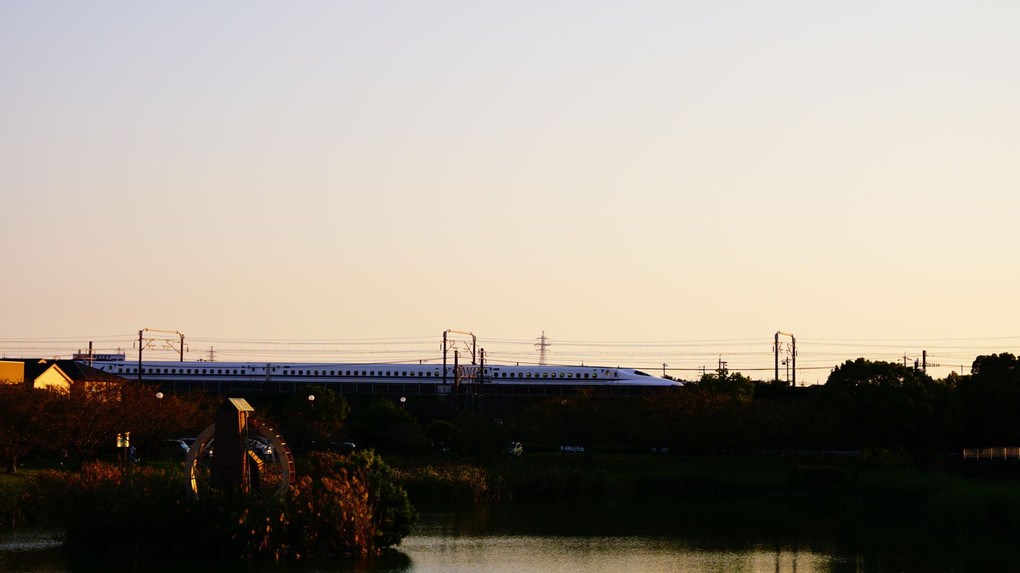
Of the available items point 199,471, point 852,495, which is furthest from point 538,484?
point 199,471

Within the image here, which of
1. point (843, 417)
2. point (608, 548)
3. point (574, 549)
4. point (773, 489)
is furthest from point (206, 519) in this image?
point (843, 417)

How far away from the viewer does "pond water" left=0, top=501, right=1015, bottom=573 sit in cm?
3086

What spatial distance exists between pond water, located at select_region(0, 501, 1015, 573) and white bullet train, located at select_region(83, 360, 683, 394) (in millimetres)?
60994

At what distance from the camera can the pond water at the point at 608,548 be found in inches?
1215

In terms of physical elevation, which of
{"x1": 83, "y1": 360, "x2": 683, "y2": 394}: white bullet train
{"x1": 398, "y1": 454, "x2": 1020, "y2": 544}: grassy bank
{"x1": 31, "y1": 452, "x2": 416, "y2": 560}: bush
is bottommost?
{"x1": 398, "y1": 454, "x2": 1020, "y2": 544}: grassy bank

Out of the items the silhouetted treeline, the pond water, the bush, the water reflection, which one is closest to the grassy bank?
the silhouetted treeline

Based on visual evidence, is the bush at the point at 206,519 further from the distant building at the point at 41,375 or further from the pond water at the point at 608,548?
the distant building at the point at 41,375

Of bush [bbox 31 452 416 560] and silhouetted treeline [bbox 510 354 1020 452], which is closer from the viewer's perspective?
bush [bbox 31 452 416 560]

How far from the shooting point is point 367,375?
374ft

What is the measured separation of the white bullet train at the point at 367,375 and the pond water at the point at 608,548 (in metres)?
61.0

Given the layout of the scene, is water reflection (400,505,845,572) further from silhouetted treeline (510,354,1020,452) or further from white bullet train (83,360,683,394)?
white bullet train (83,360,683,394)

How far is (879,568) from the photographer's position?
32.6 meters

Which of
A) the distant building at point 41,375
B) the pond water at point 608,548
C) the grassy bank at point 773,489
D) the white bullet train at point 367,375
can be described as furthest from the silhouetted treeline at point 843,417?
the white bullet train at point 367,375

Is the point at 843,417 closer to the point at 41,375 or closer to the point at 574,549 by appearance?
the point at 574,549
